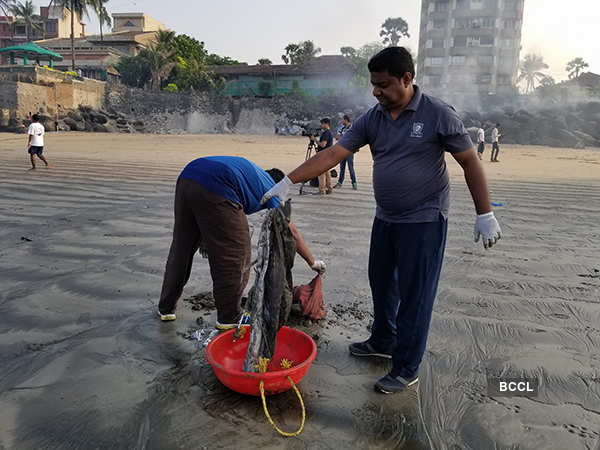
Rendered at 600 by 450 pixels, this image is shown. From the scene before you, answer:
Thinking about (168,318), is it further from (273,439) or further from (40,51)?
(40,51)

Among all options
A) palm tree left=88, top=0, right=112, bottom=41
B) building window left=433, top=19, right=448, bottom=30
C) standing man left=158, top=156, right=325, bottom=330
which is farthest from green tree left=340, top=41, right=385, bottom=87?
standing man left=158, top=156, right=325, bottom=330

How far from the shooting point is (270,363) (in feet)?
8.93

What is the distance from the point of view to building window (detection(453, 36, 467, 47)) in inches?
2259

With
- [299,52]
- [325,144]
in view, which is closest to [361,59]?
[299,52]

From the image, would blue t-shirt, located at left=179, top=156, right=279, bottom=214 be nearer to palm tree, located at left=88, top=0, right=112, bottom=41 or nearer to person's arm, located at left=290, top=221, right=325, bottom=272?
person's arm, located at left=290, top=221, right=325, bottom=272

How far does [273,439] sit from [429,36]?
6541cm

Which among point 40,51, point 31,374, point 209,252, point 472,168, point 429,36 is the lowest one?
point 31,374

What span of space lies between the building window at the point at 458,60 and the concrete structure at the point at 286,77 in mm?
18870

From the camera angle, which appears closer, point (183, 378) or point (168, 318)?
point (183, 378)

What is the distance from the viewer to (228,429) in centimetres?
218

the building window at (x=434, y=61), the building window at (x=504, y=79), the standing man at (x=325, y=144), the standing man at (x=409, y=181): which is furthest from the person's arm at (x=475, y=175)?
the building window at (x=504, y=79)

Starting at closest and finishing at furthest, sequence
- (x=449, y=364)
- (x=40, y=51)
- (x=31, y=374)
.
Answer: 1. (x=31, y=374)
2. (x=449, y=364)
3. (x=40, y=51)

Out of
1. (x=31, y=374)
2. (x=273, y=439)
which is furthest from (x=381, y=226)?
(x=31, y=374)

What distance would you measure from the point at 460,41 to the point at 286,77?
85.6 ft
